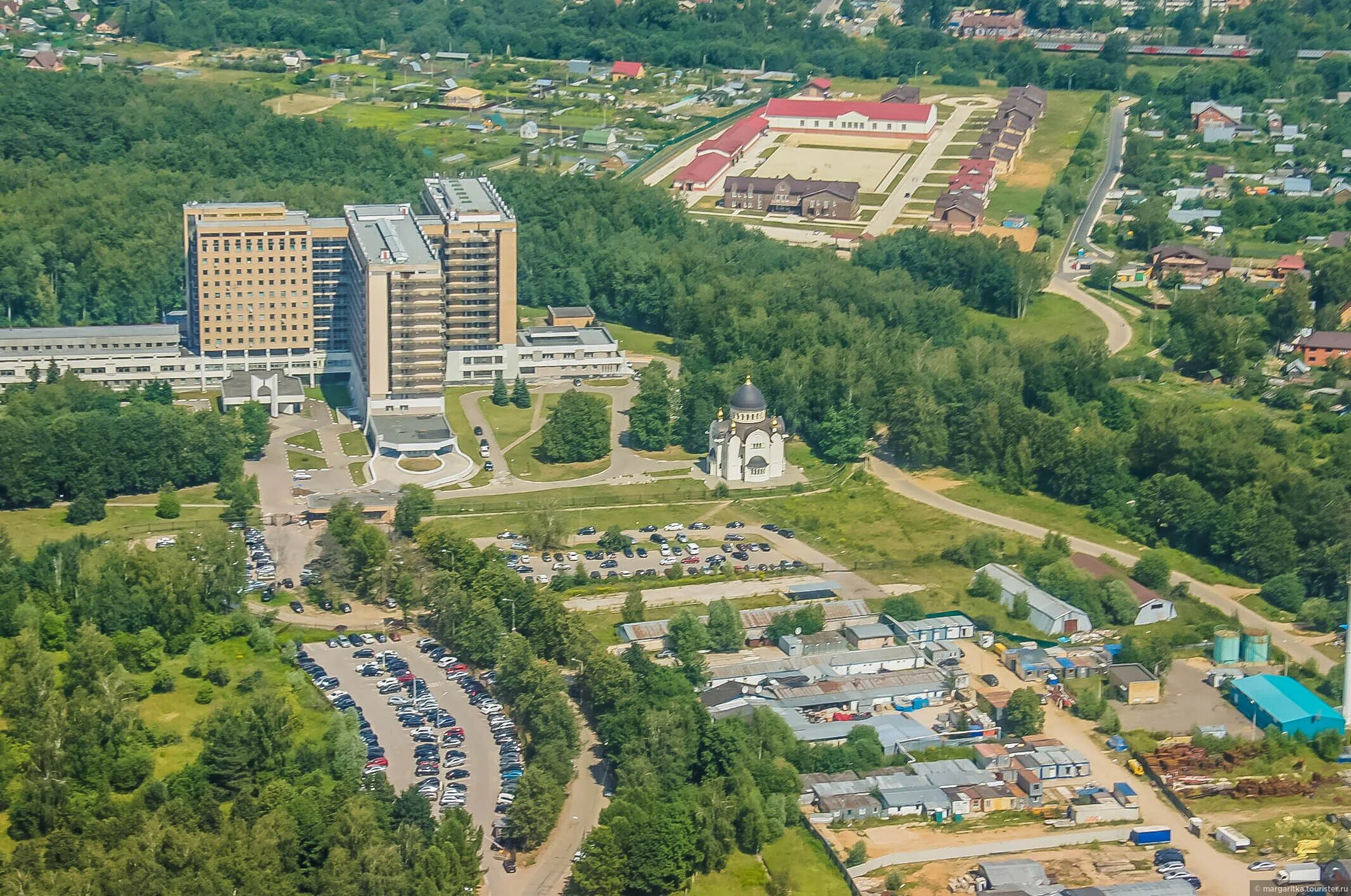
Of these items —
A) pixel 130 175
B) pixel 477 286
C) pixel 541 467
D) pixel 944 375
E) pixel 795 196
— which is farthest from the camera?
pixel 795 196

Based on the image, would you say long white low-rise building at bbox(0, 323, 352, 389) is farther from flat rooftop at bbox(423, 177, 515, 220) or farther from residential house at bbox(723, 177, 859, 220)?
residential house at bbox(723, 177, 859, 220)

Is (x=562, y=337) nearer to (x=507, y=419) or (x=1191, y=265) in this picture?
(x=507, y=419)

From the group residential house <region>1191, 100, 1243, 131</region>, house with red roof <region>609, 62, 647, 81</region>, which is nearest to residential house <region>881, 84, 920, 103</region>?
residential house <region>1191, 100, 1243, 131</region>

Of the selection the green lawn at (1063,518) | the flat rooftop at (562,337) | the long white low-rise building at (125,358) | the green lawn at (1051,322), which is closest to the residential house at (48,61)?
the long white low-rise building at (125,358)

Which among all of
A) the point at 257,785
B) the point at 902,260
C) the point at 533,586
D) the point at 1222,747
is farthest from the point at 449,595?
the point at 902,260

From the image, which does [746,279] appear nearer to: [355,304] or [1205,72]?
[355,304]

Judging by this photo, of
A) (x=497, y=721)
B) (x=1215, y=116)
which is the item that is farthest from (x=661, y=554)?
(x=1215, y=116)
